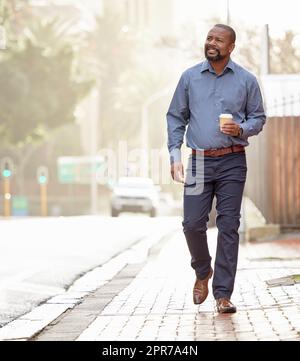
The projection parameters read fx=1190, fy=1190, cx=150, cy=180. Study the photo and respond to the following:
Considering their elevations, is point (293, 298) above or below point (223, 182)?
below

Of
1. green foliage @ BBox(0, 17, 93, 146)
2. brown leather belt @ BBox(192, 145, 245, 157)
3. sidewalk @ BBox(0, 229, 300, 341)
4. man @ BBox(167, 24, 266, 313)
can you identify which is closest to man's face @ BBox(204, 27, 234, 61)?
man @ BBox(167, 24, 266, 313)

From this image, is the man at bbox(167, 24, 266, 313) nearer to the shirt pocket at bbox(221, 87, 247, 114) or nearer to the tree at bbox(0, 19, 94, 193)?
the shirt pocket at bbox(221, 87, 247, 114)

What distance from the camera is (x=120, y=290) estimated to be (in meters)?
10.3

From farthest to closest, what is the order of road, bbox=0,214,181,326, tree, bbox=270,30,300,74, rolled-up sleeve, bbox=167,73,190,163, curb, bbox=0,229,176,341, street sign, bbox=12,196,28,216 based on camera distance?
street sign, bbox=12,196,28,216 < tree, bbox=270,30,300,74 < road, bbox=0,214,181,326 < rolled-up sleeve, bbox=167,73,190,163 < curb, bbox=0,229,176,341

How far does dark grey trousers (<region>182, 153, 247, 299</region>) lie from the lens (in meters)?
8.06

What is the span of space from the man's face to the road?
236cm

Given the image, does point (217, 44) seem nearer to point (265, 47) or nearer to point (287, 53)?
point (265, 47)

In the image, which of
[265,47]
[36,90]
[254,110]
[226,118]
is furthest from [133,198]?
[226,118]

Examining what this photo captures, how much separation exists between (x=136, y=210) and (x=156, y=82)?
40079 millimetres

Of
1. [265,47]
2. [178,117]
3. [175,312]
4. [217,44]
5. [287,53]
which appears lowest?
[175,312]

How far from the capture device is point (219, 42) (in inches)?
313

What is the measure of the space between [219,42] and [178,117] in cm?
65
